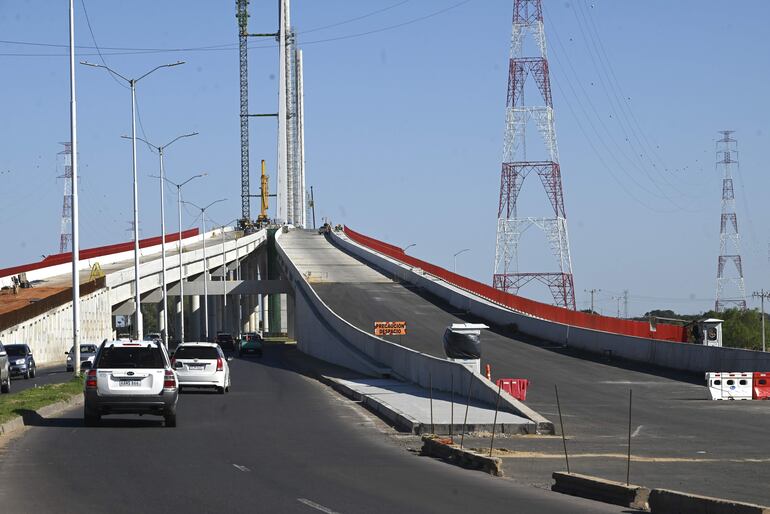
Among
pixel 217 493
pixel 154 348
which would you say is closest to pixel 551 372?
pixel 154 348

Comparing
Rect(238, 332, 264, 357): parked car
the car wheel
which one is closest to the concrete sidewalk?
the car wheel

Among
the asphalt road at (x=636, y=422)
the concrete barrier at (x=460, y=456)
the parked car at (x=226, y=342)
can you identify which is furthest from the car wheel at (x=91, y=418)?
the parked car at (x=226, y=342)

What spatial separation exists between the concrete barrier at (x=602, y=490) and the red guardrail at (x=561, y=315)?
128 ft

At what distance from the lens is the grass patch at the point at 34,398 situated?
27.8m

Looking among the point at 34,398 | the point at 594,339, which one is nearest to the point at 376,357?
the point at 594,339

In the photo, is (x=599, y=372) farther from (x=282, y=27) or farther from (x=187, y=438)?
(x=282, y=27)

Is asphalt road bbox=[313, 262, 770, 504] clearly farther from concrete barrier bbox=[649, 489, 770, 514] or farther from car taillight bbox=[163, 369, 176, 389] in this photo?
car taillight bbox=[163, 369, 176, 389]

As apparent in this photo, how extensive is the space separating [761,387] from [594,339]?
17.8 meters

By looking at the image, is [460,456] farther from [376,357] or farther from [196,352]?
[376,357]

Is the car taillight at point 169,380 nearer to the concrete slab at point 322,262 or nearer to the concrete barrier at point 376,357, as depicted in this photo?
the concrete barrier at point 376,357

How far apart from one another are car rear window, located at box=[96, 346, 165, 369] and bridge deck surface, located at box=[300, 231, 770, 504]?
26.1 feet

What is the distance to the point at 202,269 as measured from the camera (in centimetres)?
11881

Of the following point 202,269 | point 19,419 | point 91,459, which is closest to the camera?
point 91,459

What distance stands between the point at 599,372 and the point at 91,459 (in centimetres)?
2827
